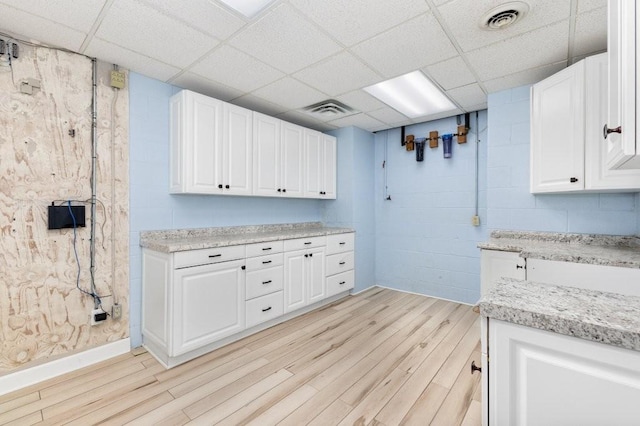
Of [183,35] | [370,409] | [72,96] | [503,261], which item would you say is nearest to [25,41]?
[72,96]

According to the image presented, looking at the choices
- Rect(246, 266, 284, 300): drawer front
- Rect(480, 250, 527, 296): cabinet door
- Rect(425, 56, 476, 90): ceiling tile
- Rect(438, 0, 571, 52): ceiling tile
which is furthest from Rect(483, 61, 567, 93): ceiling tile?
Rect(246, 266, 284, 300): drawer front

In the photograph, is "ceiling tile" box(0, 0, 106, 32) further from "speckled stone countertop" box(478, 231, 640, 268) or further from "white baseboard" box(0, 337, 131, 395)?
"speckled stone countertop" box(478, 231, 640, 268)

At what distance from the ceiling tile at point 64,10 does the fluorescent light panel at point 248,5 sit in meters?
0.75

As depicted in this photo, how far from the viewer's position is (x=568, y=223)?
104 inches

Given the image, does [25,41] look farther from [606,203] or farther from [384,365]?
[606,203]

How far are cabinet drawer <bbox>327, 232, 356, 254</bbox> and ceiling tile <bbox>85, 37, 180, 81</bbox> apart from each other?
Result: 95.1 inches

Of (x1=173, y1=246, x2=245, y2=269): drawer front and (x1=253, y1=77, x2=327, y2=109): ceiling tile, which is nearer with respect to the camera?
(x1=173, y1=246, x2=245, y2=269): drawer front

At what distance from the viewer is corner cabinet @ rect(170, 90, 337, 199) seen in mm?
2672

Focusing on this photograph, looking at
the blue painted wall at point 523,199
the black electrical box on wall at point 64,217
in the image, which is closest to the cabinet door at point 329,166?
the blue painted wall at point 523,199

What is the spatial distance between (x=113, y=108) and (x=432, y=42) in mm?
2621

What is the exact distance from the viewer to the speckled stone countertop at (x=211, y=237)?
7.79 feet

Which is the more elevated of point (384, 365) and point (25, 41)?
point (25, 41)

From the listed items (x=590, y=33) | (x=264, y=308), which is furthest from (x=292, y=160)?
(x=590, y=33)

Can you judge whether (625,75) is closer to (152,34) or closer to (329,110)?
(152,34)
